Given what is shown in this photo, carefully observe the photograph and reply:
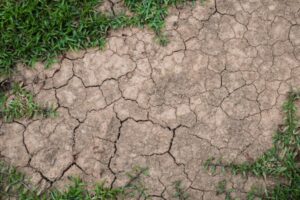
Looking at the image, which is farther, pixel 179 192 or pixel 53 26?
pixel 53 26

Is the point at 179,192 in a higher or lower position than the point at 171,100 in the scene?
lower

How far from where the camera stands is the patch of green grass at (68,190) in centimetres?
362

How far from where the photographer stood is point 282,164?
12.2 ft

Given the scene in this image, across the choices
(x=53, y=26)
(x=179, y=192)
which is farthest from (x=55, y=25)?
(x=179, y=192)

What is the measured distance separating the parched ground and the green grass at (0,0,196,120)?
0.25ft

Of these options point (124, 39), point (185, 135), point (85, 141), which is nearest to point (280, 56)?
point (185, 135)

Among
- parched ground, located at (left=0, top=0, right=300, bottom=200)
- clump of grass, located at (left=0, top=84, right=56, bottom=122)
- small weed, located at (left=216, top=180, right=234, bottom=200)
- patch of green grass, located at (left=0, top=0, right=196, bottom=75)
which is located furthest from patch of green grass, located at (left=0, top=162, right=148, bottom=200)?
patch of green grass, located at (left=0, top=0, right=196, bottom=75)

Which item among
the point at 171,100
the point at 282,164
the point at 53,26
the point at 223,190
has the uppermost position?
the point at 53,26

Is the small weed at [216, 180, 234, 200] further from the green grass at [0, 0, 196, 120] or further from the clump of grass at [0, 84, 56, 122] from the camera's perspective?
the clump of grass at [0, 84, 56, 122]

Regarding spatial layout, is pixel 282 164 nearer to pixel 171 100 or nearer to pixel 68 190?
pixel 171 100

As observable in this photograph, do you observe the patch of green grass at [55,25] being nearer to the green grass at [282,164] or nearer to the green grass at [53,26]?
the green grass at [53,26]

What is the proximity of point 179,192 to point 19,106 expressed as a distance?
1450 mm

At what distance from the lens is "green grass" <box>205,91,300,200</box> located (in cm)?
367

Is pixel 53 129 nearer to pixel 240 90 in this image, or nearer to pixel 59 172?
pixel 59 172
